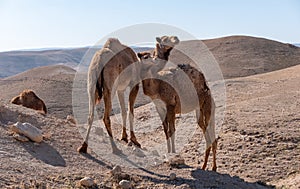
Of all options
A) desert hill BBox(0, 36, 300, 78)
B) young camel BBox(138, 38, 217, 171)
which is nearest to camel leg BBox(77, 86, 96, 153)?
young camel BBox(138, 38, 217, 171)

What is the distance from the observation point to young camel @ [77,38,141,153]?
8641 mm

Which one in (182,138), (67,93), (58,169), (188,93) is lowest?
(67,93)

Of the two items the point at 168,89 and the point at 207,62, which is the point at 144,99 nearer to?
the point at 207,62

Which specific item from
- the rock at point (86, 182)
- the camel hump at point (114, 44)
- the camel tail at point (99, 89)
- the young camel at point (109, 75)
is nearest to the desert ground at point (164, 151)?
the rock at point (86, 182)

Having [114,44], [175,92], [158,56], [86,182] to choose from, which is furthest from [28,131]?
[158,56]

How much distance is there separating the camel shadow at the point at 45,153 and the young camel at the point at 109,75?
23.2 inches

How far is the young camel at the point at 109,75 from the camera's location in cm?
864

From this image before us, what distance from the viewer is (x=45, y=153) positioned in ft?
26.5

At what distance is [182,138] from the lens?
12.8 m

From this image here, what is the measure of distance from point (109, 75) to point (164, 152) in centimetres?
242

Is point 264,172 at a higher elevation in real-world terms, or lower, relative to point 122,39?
lower

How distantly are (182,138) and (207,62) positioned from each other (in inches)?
1017

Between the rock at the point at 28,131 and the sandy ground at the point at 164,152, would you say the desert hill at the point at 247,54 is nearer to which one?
the sandy ground at the point at 164,152

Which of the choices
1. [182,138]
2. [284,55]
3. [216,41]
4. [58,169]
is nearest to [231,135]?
[182,138]
